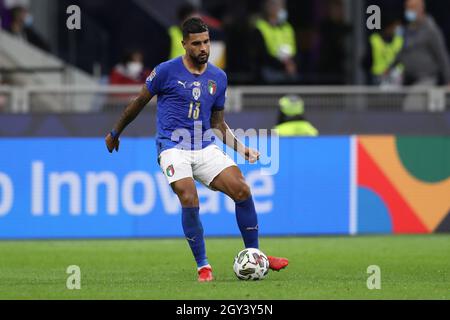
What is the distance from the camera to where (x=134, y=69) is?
19844 mm

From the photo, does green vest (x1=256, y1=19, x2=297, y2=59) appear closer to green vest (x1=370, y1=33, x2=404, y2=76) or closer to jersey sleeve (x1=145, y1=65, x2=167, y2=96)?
green vest (x1=370, y1=33, x2=404, y2=76)

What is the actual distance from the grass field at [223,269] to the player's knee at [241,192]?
74 cm

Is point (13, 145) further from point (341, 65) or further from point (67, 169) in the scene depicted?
point (341, 65)

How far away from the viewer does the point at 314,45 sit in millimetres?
21312

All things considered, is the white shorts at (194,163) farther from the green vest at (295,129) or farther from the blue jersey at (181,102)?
the green vest at (295,129)

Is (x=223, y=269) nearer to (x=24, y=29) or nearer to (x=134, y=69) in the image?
(x=134, y=69)

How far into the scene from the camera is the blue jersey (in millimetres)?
11258

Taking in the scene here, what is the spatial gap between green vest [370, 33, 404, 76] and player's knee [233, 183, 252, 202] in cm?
905

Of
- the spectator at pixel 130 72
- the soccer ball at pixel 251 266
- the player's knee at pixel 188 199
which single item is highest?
the spectator at pixel 130 72

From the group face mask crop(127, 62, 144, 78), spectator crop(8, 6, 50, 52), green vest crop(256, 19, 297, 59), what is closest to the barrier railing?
green vest crop(256, 19, 297, 59)

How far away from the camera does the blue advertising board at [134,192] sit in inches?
666

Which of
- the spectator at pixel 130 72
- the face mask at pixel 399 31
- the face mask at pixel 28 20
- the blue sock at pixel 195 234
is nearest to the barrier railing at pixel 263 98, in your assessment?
the spectator at pixel 130 72

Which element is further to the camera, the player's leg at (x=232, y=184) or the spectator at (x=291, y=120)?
the spectator at (x=291, y=120)
